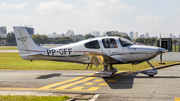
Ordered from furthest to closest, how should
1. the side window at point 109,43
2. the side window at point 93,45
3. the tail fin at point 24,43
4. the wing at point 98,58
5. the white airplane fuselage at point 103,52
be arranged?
Result: 1. the tail fin at point 24,43
2. the side window at point 93,45
3. the side window at point 109,43
4. the white airplane fuselage at point 103,52
5. the wing at point 98,58

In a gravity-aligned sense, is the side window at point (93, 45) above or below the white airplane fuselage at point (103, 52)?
above

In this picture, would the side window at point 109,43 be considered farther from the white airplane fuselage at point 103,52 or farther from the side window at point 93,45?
the side window at point 93,45

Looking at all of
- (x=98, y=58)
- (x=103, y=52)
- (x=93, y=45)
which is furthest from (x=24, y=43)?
(x=98, y=58)

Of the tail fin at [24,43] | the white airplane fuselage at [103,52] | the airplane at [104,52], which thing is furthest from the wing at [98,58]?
the tail fin at [24,43]

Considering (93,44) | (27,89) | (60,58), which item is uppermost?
(93,44)

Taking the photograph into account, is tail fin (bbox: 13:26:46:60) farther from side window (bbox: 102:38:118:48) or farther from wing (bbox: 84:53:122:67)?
wing (bbox: 84:53:122:67)

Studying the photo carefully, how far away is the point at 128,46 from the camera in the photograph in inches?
528

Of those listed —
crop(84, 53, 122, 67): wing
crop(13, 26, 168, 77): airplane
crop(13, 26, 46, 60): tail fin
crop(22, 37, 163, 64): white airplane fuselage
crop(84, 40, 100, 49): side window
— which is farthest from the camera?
crop(13, 26, 46, 60): tail fin

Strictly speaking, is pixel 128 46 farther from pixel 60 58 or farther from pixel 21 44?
pixel 21 44

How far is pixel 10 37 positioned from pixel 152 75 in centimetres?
15693

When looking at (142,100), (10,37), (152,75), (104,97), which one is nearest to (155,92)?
(142,100)

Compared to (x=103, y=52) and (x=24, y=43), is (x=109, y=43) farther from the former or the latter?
(x=24, y=43)

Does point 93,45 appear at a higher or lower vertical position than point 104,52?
higher

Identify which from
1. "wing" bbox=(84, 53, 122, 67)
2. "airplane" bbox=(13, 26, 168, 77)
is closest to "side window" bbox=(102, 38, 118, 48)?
"airplane" bbox=(13, 26, 168, 77)
